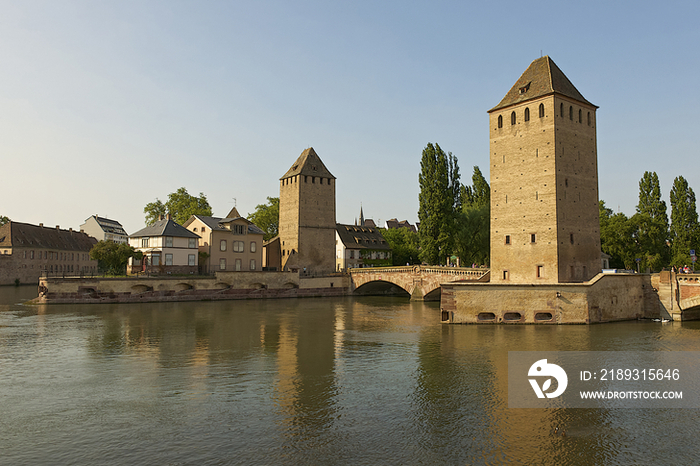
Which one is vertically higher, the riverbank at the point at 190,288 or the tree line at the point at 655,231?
the tree line at the point at 655,231

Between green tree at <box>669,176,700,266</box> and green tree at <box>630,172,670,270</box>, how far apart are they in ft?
2.97

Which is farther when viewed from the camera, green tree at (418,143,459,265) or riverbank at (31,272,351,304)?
green tree at (418,143,459,265)

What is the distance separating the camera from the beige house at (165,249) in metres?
53.6

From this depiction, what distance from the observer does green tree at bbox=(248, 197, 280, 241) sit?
77.0 meters

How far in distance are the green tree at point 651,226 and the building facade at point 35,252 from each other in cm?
6559

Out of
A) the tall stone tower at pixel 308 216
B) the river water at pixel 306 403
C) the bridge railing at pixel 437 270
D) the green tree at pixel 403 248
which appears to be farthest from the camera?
the green tree at pixel 403 248

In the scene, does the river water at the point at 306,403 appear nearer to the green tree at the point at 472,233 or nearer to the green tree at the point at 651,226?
the green tree at the point at 472,233

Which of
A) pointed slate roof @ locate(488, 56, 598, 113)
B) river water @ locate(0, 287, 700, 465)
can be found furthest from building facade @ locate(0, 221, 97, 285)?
pointed slate roof @ locate(488, 56, 598, 113)

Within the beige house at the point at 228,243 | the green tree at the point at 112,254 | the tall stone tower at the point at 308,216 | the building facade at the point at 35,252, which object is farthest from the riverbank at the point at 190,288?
the building facade at the point at 35,252

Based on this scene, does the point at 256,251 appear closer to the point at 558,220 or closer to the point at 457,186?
the point at 457,186

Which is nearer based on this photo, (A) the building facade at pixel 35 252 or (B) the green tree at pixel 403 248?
(A) the building facade at pixel 35 252

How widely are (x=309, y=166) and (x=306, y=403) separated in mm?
53822

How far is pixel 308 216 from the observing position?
66125 millimetres

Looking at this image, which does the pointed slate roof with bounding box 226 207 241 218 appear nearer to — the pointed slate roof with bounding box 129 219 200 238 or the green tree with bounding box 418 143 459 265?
the pointed slate roof with bounding box 129 219 200 238
